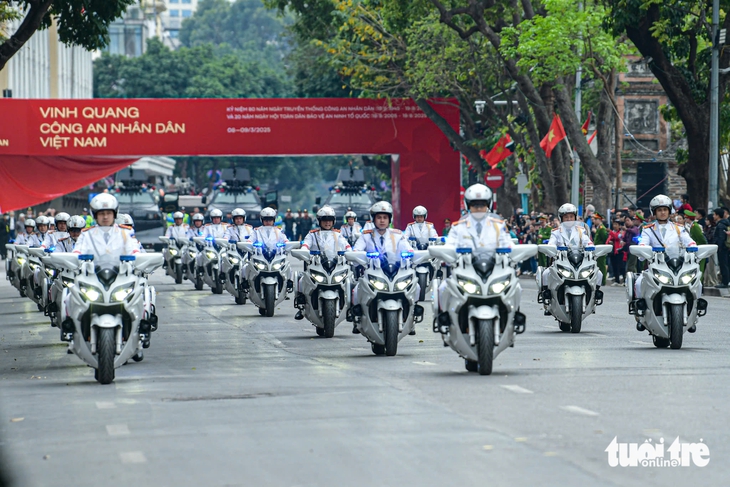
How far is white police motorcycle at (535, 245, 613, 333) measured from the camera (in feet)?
60.4

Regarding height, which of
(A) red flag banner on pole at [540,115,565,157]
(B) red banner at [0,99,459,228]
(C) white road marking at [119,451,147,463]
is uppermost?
(B) red banner at [0,99,459,228]

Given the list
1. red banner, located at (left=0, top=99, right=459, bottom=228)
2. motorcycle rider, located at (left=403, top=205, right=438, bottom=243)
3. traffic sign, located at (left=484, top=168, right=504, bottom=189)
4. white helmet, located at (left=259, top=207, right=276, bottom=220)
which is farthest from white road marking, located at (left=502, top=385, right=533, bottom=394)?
red banner, located at (left=0, top=99, right=459, bottom=228)

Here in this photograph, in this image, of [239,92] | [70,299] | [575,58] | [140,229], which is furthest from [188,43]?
[70,299]

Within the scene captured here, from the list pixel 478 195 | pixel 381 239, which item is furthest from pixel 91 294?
pixel 381 239

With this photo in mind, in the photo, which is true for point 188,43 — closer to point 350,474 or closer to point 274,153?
point 274,153

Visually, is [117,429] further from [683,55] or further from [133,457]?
[683,55]

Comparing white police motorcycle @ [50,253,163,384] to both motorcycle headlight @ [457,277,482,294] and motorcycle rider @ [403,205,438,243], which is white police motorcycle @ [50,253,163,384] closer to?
motorcycle headlight @ [457,277,482,294]

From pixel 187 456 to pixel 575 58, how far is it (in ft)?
81.6

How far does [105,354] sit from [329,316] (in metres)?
5.71

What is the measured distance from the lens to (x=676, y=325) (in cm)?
1555

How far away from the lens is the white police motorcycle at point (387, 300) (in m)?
14.9

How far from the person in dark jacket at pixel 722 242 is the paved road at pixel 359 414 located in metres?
10.2

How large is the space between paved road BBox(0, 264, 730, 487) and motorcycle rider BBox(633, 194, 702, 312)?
116 cm

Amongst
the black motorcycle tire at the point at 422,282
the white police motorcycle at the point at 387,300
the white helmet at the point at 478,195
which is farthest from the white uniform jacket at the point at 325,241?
the black motorcycle tire at the point at 422,282
